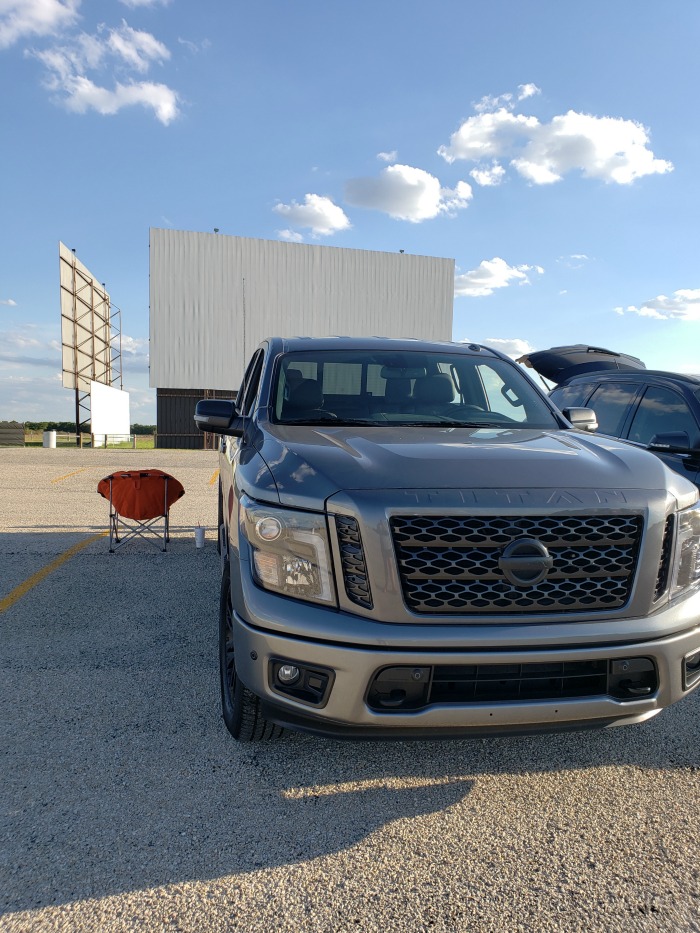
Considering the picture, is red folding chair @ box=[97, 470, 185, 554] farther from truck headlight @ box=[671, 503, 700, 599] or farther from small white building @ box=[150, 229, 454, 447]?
small white building @ box=[150, 229, 454, 447]

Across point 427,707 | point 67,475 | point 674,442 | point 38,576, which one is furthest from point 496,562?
point 67,475

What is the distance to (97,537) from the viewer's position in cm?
839

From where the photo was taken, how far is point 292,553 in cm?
245

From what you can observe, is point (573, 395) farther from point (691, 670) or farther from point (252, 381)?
point (691, 670)

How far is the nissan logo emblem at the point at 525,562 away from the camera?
2377mm

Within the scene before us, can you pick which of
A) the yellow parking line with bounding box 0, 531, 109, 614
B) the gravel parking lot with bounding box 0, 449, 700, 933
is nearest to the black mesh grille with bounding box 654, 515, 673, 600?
the gravel parking lot with bounding box 0, 449, 700, 933

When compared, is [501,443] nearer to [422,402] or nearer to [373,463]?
[373,463]

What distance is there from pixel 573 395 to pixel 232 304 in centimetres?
2964

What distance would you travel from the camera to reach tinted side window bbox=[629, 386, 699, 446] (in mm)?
5172

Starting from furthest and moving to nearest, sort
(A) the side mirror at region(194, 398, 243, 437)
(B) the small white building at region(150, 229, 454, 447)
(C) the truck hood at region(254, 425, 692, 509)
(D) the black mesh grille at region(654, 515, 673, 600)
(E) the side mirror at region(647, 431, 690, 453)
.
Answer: (B) the small white building at region(150, 229, 454, 447) → (E) the side mirror at region(647, 431, 690, 453) → (A) the side mirror at region(194, 398, 243, 437) → (D) the black mesh grille at region(654, 515, 673, 600) → (C) the truck hood at region(254, 425, 692, 509)

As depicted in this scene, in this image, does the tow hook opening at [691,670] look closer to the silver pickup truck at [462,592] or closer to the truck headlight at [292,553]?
the silver pickup truck at [462,592]

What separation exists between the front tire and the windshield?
1108mm

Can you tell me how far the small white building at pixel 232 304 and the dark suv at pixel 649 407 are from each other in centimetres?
2690

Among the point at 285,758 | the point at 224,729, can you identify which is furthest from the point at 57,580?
the point at 285,758
